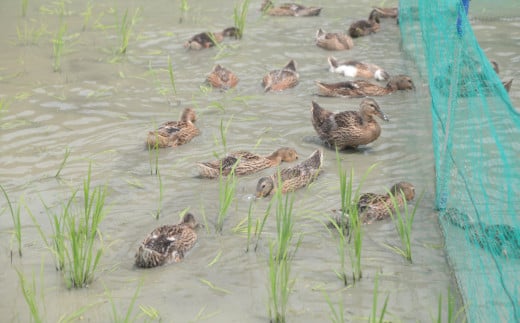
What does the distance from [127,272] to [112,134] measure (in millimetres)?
2533

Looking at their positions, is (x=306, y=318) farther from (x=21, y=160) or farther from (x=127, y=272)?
(x=21, y=160)

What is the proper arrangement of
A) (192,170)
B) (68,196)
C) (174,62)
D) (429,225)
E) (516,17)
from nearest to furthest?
(429,225) < (68,196) < (192,170) < (174,62) < (516,17)

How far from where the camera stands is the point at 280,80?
859 centimetres

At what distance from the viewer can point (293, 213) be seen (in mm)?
6035

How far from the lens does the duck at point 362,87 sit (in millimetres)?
8477

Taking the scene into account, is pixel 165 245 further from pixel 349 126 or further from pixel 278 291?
pixel 349 126

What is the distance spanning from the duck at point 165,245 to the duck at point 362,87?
3.26 meters

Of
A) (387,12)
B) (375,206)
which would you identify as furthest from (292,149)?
(387,12)

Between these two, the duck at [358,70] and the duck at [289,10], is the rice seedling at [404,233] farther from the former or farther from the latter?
the duck at [289,10]

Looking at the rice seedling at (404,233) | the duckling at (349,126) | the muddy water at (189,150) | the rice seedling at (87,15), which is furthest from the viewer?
the rice seedling at (87,15)

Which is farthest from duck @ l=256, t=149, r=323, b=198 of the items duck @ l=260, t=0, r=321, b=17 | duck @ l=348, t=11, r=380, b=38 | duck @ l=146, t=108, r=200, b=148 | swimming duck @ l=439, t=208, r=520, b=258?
duck @ l=260, t=0, r=321, b=17

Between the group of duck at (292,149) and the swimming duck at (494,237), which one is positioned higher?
the swimming duck at (494,237)

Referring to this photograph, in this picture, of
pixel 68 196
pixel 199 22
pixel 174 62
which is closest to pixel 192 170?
pixel 68 196

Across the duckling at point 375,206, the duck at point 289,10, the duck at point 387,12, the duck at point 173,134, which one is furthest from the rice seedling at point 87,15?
the duckling at point 375,206
